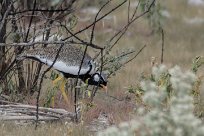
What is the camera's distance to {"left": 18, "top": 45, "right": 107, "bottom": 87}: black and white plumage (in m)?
6.09

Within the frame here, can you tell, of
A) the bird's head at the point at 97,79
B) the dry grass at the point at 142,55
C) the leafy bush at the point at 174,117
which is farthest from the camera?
the bird's head at the point at 97,79

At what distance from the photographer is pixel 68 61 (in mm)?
6137

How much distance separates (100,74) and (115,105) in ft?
1.64

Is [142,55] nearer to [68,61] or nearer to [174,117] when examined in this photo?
[68,61]

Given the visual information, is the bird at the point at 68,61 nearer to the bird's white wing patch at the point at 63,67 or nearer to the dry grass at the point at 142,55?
the bird's white wing patch at the point at 63,67

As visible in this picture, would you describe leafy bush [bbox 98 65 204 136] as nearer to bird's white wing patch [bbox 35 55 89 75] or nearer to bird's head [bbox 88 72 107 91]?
bird's white wing patch [bbox 35 55 89 75]

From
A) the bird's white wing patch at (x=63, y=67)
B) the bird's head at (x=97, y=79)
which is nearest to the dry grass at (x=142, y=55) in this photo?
the bird's head at (x=97, y=79)

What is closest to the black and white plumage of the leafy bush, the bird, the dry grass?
the bird

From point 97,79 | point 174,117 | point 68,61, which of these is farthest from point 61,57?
point 174,117

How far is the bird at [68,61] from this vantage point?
6.08 meters

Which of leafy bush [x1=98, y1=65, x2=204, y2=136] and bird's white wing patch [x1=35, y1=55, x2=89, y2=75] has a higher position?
bird's white wing patch [x1=35, y1=55, x2=89, y2=75]

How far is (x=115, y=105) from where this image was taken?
6688 millimetres

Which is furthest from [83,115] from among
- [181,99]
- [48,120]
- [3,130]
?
[181,99]

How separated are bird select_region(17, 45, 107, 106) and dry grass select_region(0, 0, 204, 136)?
34 centimetres
